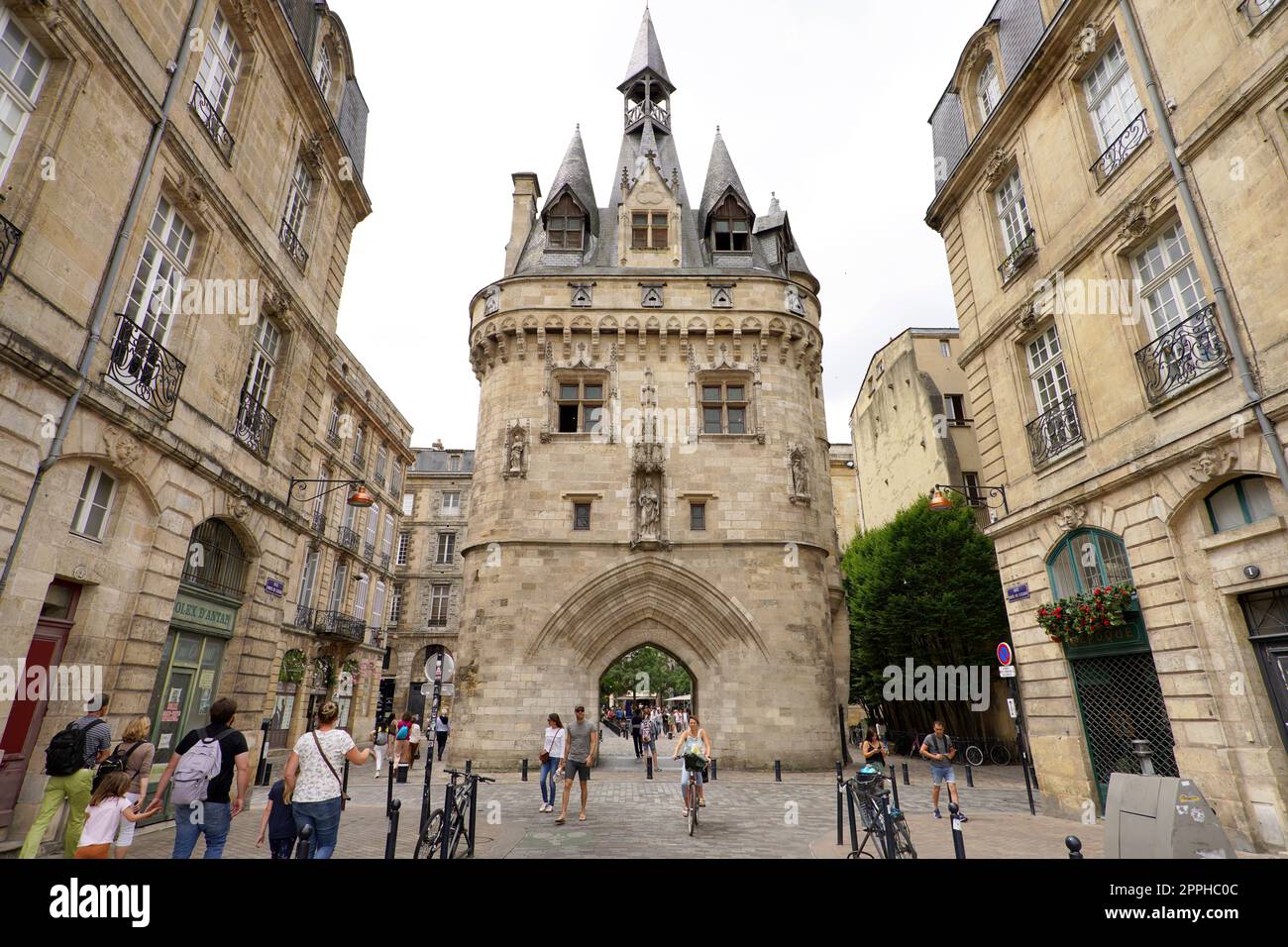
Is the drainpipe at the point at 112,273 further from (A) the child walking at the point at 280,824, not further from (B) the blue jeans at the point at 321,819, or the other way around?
(B) the blue jeans at the point at 321,819

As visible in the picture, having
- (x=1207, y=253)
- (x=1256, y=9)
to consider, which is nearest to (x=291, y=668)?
(x=1207, y=253)

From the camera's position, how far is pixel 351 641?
79.0 feet

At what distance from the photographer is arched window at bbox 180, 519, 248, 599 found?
8.63 metres

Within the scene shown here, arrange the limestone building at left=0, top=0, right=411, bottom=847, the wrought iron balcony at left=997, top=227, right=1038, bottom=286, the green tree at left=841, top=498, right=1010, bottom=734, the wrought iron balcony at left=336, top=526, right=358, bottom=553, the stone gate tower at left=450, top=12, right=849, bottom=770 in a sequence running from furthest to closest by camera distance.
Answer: the wrought iron balcony at left=336, top=526, right=358, bottom=553 < the green tree at left=841, top=498, right=1010, bottom=734 < the stone gate tower at left=450, top=12, right=849, bottom=770 < the wrought iron balcony at left=997, top=227, right=1038, bottom=286 < the limestone building at left=0, top=0, right=411, bottom=847

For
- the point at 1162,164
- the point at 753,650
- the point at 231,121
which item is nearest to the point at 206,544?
the point at 231,121

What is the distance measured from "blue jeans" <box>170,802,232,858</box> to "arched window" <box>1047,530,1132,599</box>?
1002cm

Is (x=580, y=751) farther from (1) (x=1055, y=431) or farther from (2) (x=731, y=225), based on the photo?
(2) (x=731, y=225)

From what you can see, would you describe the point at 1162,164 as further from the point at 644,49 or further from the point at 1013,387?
the point at 644,49

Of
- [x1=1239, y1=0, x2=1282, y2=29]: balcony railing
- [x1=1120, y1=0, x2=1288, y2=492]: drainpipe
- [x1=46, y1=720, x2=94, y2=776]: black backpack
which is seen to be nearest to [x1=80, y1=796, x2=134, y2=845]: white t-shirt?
[x1=46, y1=720, x2=94, y2=776]: black backpack

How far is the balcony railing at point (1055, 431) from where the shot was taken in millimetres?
9328

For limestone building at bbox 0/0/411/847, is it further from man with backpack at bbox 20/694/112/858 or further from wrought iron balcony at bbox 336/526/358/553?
wrought iron balcony at bbox 336/526/358/553

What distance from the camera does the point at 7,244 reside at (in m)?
5.58

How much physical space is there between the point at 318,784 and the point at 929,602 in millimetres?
17601

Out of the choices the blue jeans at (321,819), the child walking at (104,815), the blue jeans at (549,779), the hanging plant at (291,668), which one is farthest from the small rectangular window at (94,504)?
the hanging plant at (291,668)
